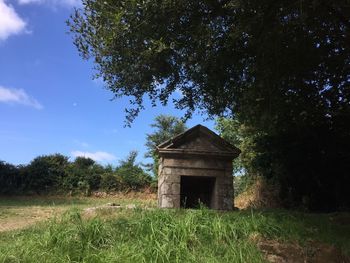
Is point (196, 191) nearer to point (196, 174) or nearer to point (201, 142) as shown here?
point (196, 174)

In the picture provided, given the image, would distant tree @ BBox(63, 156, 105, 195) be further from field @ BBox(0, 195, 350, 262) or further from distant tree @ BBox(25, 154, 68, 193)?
field @ BBox(0, 195, 350, 262)

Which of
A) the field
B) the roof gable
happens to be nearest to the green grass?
the field

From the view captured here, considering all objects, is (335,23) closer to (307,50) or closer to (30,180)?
(307,50)

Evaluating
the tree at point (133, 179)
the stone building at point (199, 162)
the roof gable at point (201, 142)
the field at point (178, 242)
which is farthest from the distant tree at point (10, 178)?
the field at point (178, 242)

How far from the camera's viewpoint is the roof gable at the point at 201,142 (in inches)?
549

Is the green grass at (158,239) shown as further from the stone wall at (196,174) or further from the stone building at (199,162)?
the stone building at (199,162)

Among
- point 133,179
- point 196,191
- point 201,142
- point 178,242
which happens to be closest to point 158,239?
point 178,242

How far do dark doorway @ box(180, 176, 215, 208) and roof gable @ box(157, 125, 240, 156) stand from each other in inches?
50.8

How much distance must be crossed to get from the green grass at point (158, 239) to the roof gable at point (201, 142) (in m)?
5.49

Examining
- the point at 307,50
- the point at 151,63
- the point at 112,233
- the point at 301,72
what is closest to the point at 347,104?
the point at 301,72

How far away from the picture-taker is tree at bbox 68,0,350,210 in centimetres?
877

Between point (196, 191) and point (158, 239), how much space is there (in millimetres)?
9860

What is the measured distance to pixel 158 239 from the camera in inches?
274

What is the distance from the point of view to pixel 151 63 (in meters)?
9.79
